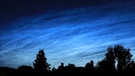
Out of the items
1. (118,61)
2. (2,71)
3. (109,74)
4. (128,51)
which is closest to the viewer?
(2,71)

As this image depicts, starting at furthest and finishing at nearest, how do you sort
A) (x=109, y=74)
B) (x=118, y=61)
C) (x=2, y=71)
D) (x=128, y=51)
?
(x=128, y=51)
(x=118, y=61)
(x=109, y=74)
(x=2, y=71)

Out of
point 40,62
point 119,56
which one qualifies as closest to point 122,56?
point 119,56

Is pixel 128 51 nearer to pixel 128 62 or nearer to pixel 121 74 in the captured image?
pixel 128 62

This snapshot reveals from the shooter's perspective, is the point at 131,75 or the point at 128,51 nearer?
the point at 131,75

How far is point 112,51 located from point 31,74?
55910mm

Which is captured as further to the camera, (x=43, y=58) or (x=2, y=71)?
(x=43, y=58)

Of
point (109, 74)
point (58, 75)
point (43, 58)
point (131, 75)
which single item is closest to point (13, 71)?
point (58, 75)

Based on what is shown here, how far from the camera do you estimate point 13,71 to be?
29688mm

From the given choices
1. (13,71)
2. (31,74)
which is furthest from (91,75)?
(13,71)

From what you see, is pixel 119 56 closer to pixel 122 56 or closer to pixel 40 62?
pixel 122 56

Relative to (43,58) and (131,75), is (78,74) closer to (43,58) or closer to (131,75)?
(131,75)

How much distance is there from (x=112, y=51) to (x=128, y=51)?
6.79 metres

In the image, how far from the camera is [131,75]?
32.2 meters

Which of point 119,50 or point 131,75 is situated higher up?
point 119,50
